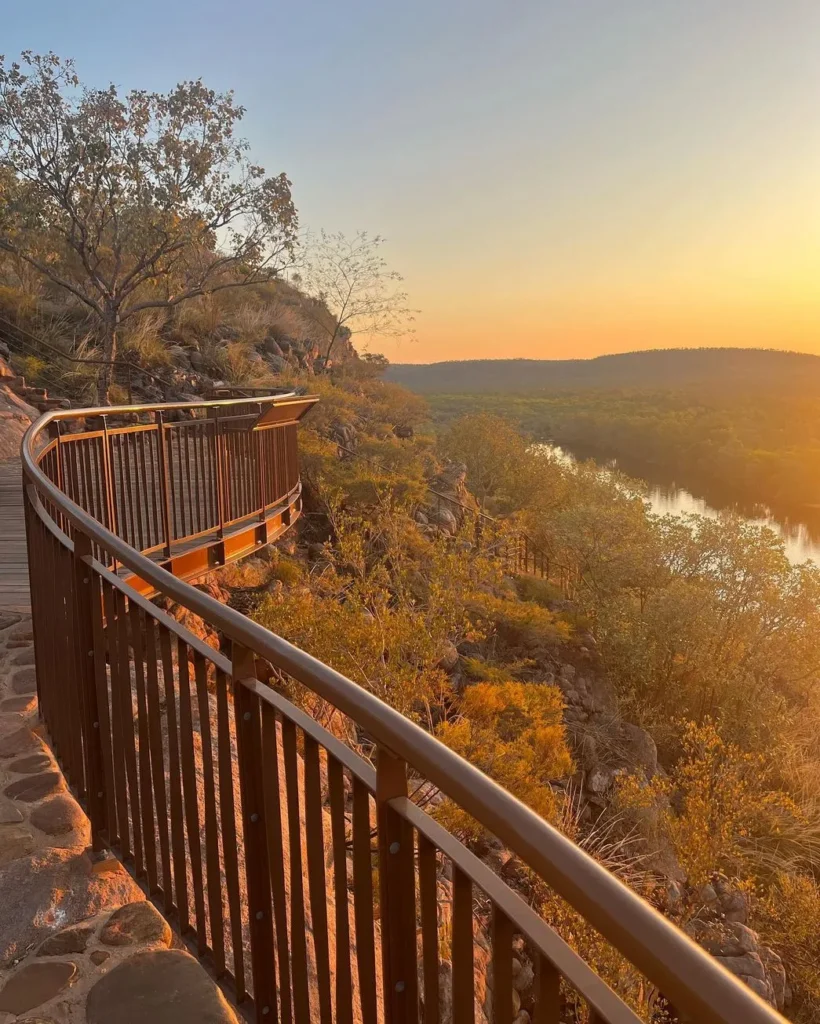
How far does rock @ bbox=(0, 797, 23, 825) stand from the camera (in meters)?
3.23

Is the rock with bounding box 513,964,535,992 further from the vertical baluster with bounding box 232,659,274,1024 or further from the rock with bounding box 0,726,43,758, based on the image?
the vertical baluster with bounding box 232,659,274,1024

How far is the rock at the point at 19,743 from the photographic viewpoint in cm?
388

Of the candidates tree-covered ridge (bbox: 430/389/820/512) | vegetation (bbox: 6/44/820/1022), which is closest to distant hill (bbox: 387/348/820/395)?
tree-covered ridge (bbox: 430/389/820/512)

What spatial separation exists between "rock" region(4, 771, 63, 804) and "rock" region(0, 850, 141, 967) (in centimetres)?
53

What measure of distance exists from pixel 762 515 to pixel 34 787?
226 ft

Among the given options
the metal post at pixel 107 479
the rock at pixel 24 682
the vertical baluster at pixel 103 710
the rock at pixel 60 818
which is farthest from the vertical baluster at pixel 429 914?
the metal post at pixel 107 479

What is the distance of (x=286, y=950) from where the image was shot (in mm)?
1878

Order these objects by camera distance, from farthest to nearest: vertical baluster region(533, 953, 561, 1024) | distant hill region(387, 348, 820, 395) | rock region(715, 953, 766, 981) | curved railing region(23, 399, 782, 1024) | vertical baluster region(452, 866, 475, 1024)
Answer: distant hill region(387, 348, 820, 395)
rock region(715, 953, 766, 981)
vertical baluster region(452, 866, 475, 1024)
vertical baluster region(533, 953, 561, 1024)
curved railing region(23, 399, 782, 1024)

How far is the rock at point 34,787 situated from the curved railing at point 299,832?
0.81 ft

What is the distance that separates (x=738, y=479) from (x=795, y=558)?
72.9 ft


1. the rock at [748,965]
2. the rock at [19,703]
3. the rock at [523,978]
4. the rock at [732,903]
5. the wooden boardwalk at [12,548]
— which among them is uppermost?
the wooden boardwalk at [12,548]

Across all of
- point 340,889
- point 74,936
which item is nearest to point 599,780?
point 74,936

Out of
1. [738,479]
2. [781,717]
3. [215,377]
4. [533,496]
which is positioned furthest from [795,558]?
[215,377]

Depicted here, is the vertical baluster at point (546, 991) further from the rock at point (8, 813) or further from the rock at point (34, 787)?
the rock at point (34, 787)
